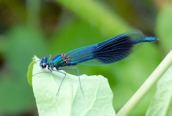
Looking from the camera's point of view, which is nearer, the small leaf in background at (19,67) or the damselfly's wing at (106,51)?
the damselfly's wing at (106,51)

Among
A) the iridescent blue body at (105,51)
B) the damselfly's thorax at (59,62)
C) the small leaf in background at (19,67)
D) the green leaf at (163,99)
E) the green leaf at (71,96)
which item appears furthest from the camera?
the small leaf in background at (19,67)

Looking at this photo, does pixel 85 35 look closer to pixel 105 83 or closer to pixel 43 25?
pixel 43 25

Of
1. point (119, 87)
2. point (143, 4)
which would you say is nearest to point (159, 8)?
point (143, 4)

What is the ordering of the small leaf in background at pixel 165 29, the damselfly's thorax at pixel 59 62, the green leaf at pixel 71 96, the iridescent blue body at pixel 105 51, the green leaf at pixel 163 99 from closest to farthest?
the green leaf at pixel 71 96
the green leaf at pixel 163 99
the damselfly's thorax at pixel 59 62
the iridescent blue body at pixel 105 51
the small leaf in background at pixel 165 29

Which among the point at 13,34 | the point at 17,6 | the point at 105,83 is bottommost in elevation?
the point at 105,83

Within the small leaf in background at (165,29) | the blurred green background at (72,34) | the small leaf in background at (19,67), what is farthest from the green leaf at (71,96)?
the small leaf in background at (19,67)

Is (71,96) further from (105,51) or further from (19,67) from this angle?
(19,67)

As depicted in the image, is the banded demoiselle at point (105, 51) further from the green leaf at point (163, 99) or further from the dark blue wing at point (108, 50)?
the green leaf at point (163, 99)
